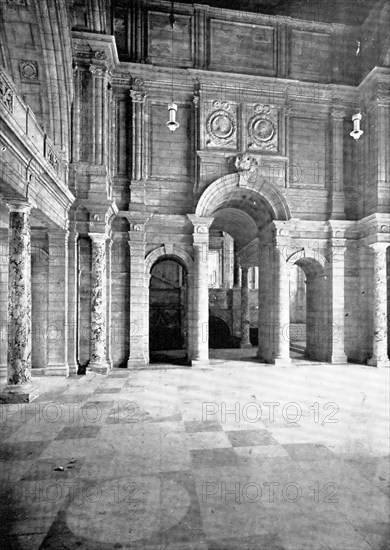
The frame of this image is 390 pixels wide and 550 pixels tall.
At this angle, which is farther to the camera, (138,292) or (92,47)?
(138,292)

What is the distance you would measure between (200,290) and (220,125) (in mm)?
6374

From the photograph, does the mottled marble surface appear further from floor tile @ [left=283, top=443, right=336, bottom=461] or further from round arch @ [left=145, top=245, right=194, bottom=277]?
floor tile @ [left=283, top=443, right=336, bottom=461]

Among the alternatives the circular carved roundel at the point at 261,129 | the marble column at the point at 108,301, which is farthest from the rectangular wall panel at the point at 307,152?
the marble column at the point at 108,301

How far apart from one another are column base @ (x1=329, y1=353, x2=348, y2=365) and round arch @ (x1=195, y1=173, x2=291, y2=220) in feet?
18.8

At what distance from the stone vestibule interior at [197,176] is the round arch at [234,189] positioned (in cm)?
6

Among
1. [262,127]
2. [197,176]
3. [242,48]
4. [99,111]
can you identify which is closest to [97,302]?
[197,176]

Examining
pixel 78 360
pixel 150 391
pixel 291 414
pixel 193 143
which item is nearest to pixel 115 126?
pixel 193 143

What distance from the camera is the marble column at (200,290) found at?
41.8ft

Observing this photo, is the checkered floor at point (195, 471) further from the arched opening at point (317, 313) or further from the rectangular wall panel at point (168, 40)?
the rectangular wall panel at point (168, 40)

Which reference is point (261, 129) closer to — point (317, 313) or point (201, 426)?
point (317, 313)

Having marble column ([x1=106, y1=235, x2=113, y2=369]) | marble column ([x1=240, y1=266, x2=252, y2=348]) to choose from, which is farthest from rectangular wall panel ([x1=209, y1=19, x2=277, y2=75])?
marble column ([x1=240, y1=266, x2=252, y2=348])

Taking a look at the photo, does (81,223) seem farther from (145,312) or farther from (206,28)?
(206,28)

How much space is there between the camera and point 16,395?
7883 millimetres

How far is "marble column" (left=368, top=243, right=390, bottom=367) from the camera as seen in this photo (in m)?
12.8
